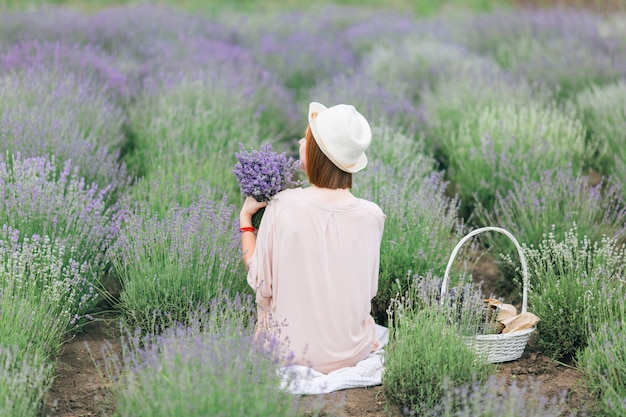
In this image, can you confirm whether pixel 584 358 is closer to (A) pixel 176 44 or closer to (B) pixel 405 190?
(B) pixel 405 190

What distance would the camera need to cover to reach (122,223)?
4551mm

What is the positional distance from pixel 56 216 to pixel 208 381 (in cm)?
164

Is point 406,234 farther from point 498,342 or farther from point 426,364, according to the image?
point 426,364

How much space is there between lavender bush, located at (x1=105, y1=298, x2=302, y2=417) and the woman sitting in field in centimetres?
39

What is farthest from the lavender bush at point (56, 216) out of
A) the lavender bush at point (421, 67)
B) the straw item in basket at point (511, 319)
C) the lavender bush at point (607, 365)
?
the lavender bush at point (421, 67)

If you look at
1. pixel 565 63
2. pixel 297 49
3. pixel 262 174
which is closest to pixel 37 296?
pixel 262 174

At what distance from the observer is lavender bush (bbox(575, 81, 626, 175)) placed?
6.10 m

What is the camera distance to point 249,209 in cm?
361

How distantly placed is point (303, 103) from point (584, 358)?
4705mm

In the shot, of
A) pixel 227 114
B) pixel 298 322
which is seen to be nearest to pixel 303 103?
pixel 227 114

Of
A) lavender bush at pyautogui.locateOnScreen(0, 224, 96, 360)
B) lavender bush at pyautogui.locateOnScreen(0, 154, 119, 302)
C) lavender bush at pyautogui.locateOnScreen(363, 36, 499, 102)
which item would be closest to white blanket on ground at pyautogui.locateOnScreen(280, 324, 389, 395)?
lavender bush at pyautogui.locateOnScreen(0, 224, 96, 360)

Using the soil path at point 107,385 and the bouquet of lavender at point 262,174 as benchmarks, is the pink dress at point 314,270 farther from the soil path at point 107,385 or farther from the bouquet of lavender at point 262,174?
the soil path at point 107,385

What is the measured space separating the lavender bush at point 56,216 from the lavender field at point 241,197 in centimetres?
2

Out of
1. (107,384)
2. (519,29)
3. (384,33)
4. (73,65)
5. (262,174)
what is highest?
(519,29)
